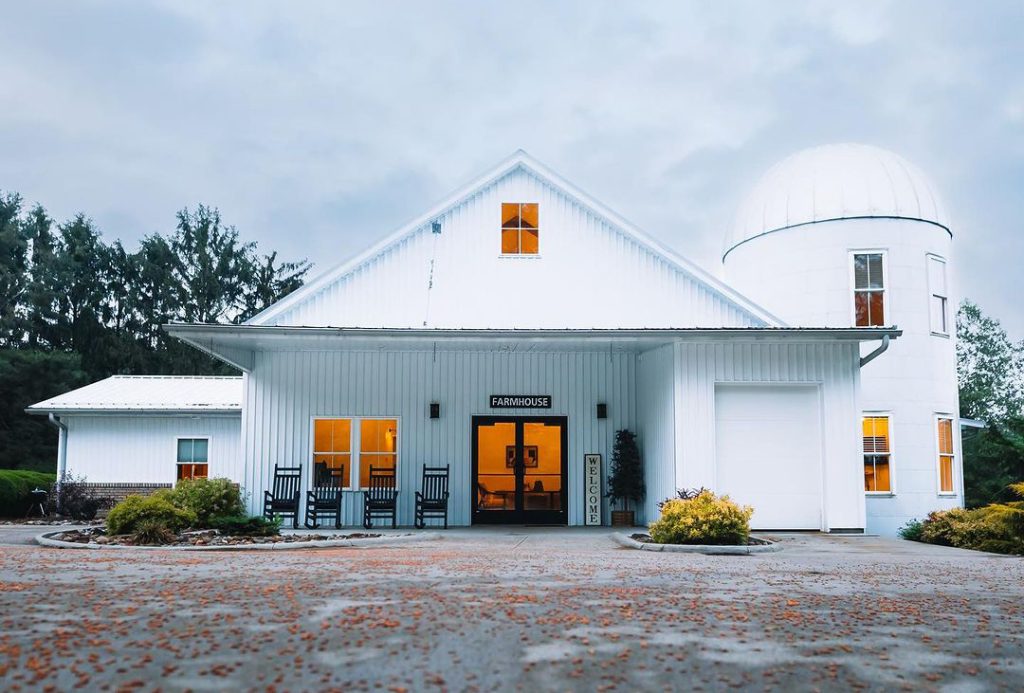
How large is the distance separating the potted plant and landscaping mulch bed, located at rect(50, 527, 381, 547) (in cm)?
474

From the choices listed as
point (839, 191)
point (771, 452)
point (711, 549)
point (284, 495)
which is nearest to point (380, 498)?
point (284, 495)

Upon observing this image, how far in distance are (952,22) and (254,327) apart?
1395 cm

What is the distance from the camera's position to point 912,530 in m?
17.7

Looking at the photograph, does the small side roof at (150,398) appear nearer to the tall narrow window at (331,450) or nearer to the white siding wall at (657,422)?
the tall narrow window at (331,450)

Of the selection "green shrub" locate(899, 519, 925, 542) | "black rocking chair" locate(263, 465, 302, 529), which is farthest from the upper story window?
"green shrub" locate(899, 519, 925, 542)

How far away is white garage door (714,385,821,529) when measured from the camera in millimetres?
15484

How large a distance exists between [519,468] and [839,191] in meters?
8.86

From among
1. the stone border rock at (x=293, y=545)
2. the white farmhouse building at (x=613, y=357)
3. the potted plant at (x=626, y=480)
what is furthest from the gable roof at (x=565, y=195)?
the stone border rock at (x=293, y=545)

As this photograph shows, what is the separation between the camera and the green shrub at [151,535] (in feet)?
41.9

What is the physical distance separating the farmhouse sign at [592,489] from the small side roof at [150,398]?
8.41 meters

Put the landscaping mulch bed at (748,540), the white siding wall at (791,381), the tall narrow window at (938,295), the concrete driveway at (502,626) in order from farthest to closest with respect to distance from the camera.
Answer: the tall narrow window at (938,295), the white siding wall at (791,381), the landscaping mulch bed at (748,540), the concrete driveway at (502,626)

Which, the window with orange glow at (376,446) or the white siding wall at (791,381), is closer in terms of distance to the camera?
the white siding wall at (791,381)

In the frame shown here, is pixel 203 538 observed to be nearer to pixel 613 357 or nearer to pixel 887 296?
pixel 613 357

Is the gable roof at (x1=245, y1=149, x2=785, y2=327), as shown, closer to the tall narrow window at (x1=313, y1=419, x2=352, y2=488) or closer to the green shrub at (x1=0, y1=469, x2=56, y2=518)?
the tall narrow window at (x1=313, y1=419, x2=352, y2=488)
